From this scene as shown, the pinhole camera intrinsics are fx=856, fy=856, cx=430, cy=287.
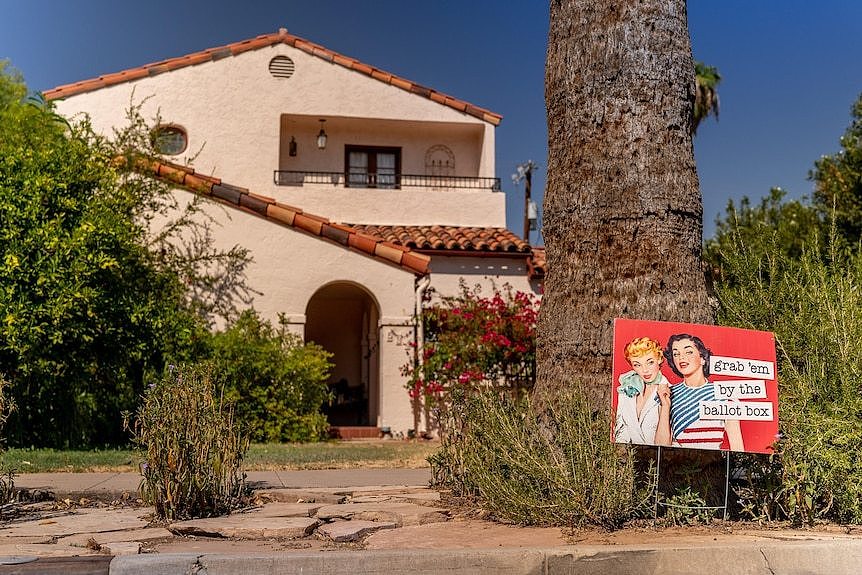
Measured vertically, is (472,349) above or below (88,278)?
below

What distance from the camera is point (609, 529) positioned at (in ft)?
17.3

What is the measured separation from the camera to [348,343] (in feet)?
68.7

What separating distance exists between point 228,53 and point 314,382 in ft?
28.4

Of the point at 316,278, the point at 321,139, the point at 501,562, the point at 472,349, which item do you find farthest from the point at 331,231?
the point at 501,562

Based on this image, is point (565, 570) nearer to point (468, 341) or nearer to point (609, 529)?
point (609, 529)

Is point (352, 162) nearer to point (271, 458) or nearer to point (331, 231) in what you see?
point (331, 231)

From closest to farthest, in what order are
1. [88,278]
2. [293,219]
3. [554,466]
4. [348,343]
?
[554,466]
[88,278]
[293,219]
[348,343]

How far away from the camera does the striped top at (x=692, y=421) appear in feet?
17.9

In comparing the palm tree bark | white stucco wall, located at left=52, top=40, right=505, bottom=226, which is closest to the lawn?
the palm tree bark

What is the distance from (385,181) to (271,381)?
7.21 meters

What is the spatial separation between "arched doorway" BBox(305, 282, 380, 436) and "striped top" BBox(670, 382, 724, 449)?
479 inches

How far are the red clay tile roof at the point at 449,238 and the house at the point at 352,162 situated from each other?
4 cm

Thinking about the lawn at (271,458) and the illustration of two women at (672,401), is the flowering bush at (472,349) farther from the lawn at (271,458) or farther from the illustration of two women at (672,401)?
the illustration of two women at (672,401)

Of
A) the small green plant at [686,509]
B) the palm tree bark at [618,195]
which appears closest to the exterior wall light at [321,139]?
the palm tree bark at [618,195]
